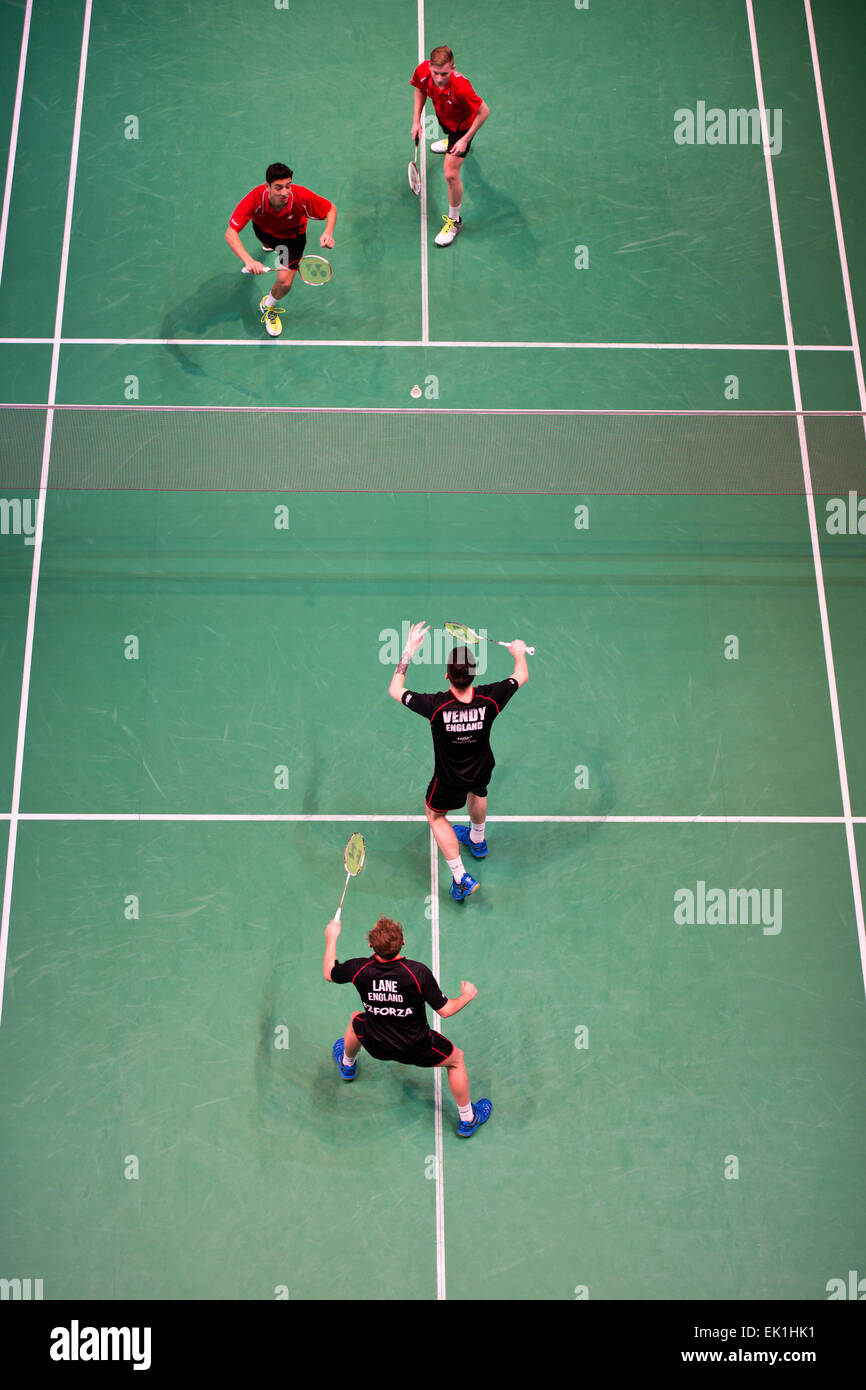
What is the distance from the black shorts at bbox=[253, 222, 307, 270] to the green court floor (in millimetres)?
409

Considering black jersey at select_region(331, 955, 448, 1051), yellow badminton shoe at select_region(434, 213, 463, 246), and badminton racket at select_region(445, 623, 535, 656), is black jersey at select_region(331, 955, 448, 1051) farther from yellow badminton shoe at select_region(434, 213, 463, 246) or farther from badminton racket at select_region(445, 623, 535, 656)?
yellow badminton shoe at select_region(434, 213, 463, 246)

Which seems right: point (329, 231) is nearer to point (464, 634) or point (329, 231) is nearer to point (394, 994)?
point (464, 634)

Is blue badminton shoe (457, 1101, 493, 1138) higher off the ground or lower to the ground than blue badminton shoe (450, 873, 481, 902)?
lower

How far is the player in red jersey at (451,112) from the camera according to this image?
37.6 ft

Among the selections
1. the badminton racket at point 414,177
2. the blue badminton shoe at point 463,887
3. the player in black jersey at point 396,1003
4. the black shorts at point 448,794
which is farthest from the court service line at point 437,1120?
the badminton racket at point 414,177

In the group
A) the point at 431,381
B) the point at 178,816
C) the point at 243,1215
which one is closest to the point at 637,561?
the point at 431,381

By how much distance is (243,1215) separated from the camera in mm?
8953

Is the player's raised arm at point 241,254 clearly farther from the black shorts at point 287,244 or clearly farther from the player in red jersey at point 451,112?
the player in red jersey at point 451,112

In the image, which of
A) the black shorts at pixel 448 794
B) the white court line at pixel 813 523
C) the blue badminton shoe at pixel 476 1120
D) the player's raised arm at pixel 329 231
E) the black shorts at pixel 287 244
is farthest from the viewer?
the black shorts at pixel 287 244

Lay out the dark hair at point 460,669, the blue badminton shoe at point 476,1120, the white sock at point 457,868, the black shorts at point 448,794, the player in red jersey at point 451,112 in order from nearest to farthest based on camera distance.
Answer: the dark hair at point 460,669
the blue badminton shoe at point 476,1120
the black shorts at point 448,794
the white sock at point 457,868
the player in red jersey at point 451,112

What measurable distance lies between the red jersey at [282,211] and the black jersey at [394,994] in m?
6.81

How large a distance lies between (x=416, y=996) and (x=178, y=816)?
3.06m

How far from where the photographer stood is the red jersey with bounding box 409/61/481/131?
11.6 meters

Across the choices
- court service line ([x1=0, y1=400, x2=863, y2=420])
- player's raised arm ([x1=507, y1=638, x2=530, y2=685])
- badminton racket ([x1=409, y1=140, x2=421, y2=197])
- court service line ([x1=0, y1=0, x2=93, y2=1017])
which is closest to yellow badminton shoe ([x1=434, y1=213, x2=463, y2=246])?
badminton racket ([x1=409, y1=140, x2=421, y2=197])
